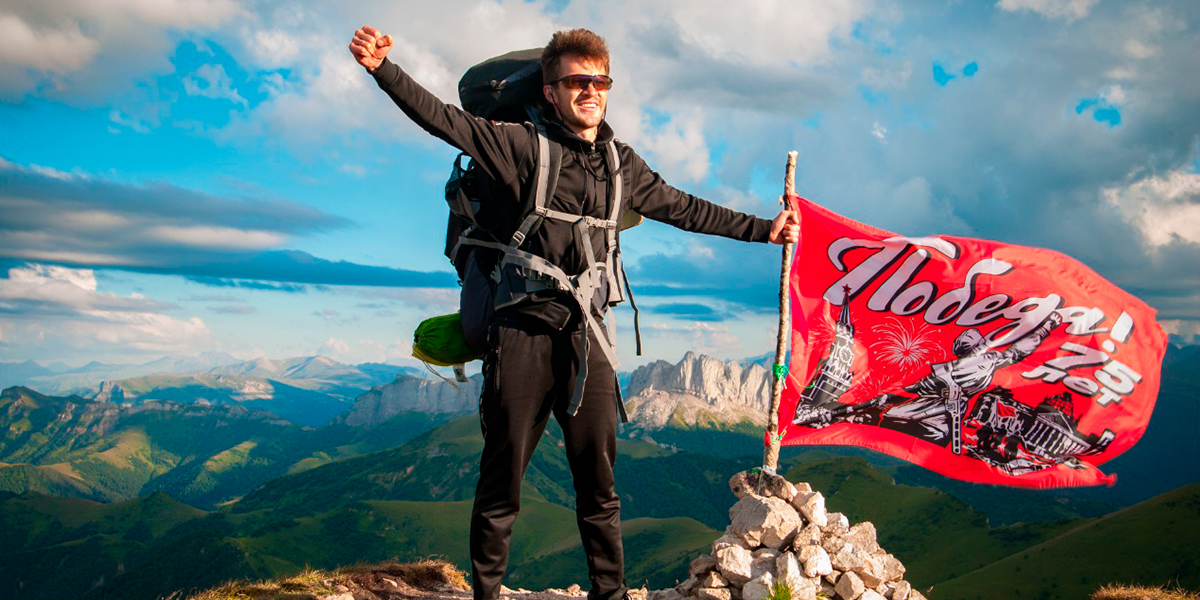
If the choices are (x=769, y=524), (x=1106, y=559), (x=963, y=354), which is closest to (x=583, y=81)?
(x=769, y=524)

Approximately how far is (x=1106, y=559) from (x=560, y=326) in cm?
13275

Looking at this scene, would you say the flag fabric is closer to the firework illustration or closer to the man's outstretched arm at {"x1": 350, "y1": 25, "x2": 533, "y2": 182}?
the firework illustration

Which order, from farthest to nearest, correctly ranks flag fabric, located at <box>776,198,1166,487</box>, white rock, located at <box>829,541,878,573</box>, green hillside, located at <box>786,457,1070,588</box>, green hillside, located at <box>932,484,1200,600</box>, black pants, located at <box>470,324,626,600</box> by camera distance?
green hillside, located at <box>786,457,1070,588</box>
green hillside, located at <box>932,484,1200,600</box>
flag fabric, located at <box>776,198,1166,487</box>
white rock, located at <box>829,541,878,573</box>
black pants, located at <box>470,324,626,600</box>

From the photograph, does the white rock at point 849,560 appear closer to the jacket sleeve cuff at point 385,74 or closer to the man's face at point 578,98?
the man's face at point 578,98

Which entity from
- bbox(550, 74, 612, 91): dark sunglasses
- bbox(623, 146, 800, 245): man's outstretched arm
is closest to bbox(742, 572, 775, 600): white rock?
bbox(623, 146, 800, 245): man's outstretched arm

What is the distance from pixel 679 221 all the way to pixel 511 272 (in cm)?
186

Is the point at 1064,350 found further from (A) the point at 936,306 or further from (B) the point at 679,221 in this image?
(B) the point at 679,221

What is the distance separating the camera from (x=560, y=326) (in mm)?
6391

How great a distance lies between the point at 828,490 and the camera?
19550 centimetres

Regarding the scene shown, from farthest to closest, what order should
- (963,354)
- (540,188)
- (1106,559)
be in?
(1106,559) < (963,354) < (540,188)

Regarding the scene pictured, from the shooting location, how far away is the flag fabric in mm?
9453

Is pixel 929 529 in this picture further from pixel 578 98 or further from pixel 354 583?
pixel 578 98

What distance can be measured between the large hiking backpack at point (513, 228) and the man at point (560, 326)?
5 centimetres

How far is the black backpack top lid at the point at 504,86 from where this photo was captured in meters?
6.90
